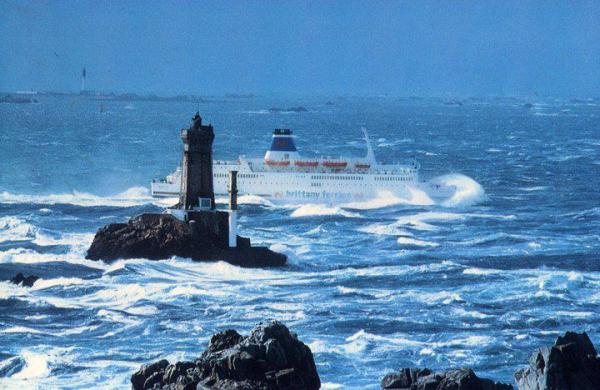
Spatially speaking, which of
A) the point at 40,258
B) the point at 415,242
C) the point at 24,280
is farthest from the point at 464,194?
the point at 24,280

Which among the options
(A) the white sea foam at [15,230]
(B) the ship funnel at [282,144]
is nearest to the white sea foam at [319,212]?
(B) the ship funnel at [282,144]

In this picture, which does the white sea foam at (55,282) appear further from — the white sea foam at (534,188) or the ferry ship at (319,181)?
the white sea foam at (534,188)

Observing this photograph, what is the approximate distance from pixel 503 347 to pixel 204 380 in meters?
15.8

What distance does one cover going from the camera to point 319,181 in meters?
95.7

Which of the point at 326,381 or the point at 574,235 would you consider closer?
the point at 326,381

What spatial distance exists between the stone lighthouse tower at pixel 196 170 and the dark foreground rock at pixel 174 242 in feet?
4.28

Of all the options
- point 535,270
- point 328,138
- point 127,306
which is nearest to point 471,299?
point 535,270

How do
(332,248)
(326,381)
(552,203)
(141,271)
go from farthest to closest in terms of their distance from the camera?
(552,203) → (332,248) → (141,271) → (326,381)

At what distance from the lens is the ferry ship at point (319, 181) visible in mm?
94438

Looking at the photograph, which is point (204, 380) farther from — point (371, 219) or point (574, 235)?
point (371, 219)

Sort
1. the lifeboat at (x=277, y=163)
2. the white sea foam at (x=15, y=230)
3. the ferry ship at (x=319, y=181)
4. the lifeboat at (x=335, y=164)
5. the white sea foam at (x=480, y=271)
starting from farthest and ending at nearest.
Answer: the lifeboat at (x=277, y=163), the lifeboat at (x=335, y=164), the ferry ship at (x=319, y=181), the white sea foam at (x=15, y=230), the white sea foam at (x=480, y=271)

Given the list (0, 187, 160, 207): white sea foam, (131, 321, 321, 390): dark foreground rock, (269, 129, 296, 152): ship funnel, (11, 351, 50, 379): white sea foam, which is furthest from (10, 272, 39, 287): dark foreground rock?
(269, 129, 296, 152): ship funnel

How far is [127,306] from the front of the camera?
48.7 metres

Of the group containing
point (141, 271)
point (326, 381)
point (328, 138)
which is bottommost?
point (326, 381)
